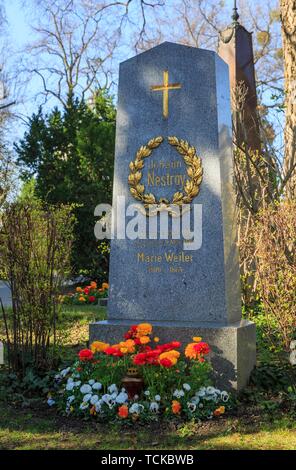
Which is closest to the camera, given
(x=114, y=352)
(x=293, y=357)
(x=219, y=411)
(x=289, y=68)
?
(x=219, y=411)

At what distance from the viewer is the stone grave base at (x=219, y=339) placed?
5.70 meters

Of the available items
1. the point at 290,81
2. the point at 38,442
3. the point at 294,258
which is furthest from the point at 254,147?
the point at 38,442

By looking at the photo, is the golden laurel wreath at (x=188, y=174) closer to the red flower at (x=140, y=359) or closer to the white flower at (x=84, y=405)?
the red flower at (x=140, y=359)

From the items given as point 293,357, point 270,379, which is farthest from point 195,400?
point 270,379

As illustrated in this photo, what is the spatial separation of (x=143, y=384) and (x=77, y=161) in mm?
11608

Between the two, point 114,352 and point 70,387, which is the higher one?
point 114,352

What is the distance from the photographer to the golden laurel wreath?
618 cm

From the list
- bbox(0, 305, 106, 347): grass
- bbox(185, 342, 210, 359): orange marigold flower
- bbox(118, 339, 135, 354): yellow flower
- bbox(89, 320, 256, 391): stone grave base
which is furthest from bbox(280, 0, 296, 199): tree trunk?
bbox(118, 339, 135, 354): yellow flower

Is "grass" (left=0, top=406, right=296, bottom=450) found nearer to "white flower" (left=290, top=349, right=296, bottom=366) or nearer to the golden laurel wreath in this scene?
"white flower" (left=290, top=349, right=296, bottom=366)

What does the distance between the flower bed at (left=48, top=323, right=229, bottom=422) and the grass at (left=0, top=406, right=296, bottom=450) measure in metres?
0.16

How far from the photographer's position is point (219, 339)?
5730mm

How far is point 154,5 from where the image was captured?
1755 cm

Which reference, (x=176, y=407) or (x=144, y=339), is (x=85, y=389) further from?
(x=176, y=407)
